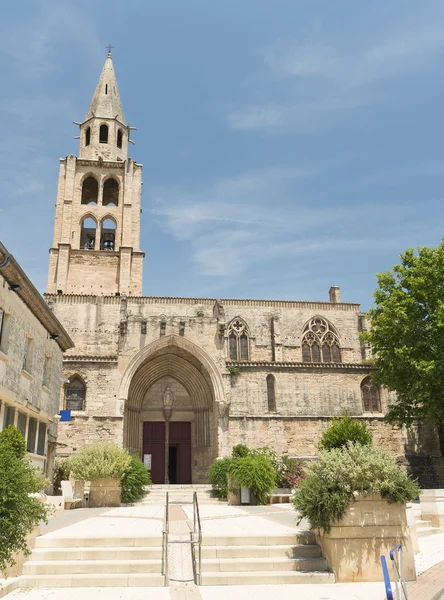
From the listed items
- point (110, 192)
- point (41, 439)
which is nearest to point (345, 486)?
point (41, 439)

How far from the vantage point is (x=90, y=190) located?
3944cm

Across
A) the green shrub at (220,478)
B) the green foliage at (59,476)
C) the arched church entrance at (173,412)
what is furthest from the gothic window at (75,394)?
the green shrub at (220,478)

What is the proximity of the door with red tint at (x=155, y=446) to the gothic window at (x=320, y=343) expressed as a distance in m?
9.92

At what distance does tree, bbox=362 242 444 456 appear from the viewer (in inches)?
787

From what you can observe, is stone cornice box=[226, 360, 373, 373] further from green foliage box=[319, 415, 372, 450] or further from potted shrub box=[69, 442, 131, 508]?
potted shrub box=[69, 442, 131, 508]

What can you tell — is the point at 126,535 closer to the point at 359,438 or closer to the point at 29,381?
the point at 29,381

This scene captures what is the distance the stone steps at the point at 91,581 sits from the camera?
682cm

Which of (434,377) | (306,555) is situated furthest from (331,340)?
(306,555)

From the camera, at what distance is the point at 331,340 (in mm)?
31828

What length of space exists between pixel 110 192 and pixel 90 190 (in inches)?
66.2

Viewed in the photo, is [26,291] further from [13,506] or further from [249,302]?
[249,302]

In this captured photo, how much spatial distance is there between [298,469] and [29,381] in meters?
12.6

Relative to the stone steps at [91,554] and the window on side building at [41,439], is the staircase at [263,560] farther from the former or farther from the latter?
the window on side building at [41,439]

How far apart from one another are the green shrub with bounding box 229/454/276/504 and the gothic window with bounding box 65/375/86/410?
1046 centimetres
